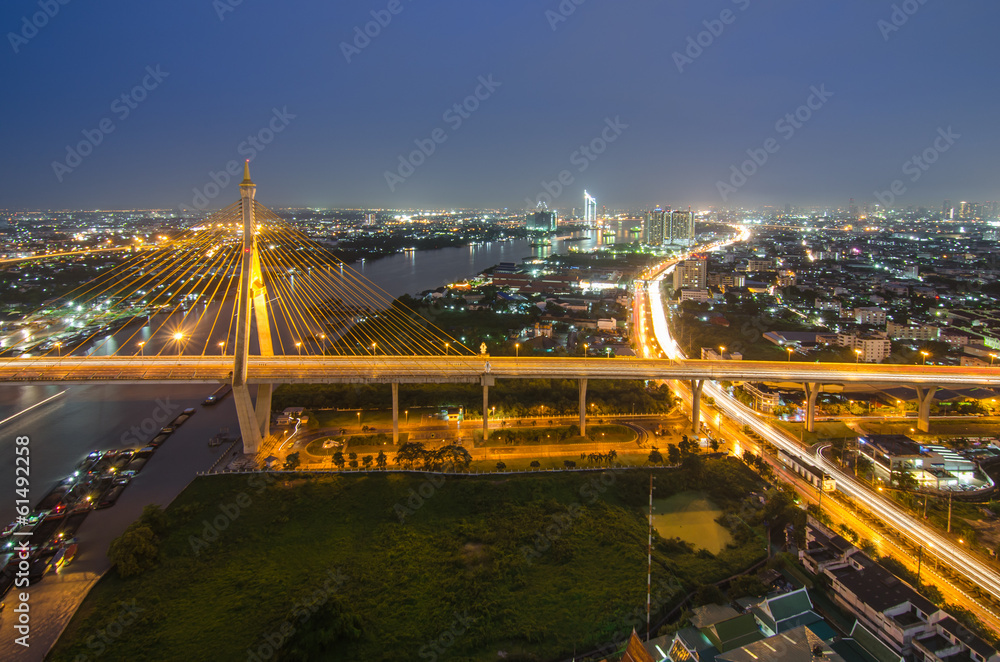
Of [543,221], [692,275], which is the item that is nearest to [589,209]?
[543,221]

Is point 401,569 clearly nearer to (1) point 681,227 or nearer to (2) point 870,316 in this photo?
(2) point 870,316

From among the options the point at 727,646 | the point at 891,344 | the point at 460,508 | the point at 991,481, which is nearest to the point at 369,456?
the point at 460,508

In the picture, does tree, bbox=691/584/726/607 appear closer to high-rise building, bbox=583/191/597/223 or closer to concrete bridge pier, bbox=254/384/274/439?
concrete bridge pier, bbox=254/384/274/439

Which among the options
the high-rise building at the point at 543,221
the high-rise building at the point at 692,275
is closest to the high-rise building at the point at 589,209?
the high-rise building at the point at 543,221

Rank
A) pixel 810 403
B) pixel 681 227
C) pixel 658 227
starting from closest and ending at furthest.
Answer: pixel 810 403 < pixel 658 227 < pixel 681 227

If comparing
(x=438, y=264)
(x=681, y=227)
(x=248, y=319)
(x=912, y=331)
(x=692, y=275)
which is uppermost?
(x=681, y=227)
